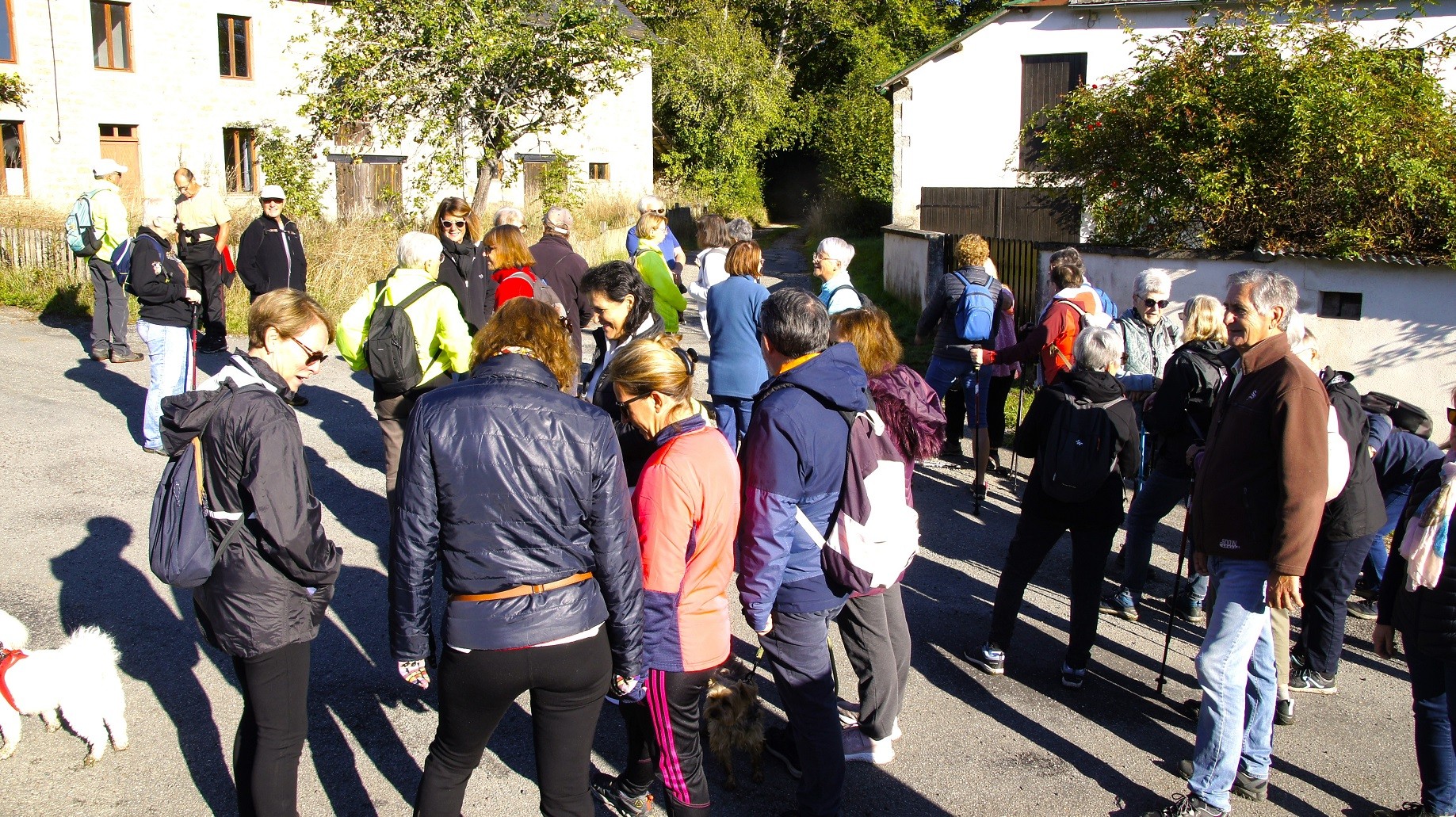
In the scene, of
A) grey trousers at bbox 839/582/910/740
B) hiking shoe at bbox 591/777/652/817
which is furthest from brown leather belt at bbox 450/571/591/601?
grey trousers at bbox 839/582/910/740

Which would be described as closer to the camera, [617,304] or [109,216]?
[617,304]

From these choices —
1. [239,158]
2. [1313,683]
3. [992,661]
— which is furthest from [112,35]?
[1313,683]

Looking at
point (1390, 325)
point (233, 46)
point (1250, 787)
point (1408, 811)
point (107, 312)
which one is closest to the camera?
point (1408, 811)

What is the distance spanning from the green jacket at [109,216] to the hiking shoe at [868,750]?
8.51 metres

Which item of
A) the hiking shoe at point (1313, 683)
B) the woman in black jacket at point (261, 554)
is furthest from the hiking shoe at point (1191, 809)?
the woman in black jacket at point (261, 554)

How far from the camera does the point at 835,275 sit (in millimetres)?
6508

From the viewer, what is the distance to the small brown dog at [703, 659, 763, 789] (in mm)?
3840

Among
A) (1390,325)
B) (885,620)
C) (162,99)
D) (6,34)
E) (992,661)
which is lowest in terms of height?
(992,661)

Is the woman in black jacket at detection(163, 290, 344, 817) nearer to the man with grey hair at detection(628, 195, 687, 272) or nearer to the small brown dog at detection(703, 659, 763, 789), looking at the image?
the small brown dog at detection(703, 659, 763, 789)

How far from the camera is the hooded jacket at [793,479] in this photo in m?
3.27

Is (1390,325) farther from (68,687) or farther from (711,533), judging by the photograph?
(68,687)

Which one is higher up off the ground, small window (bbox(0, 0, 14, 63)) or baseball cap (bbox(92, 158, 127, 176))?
small window (bbox(0, 0, 14, 63))

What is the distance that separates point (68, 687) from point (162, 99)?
26.4 meters

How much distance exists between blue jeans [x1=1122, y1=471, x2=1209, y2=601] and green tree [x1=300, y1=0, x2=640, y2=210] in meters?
17.0
